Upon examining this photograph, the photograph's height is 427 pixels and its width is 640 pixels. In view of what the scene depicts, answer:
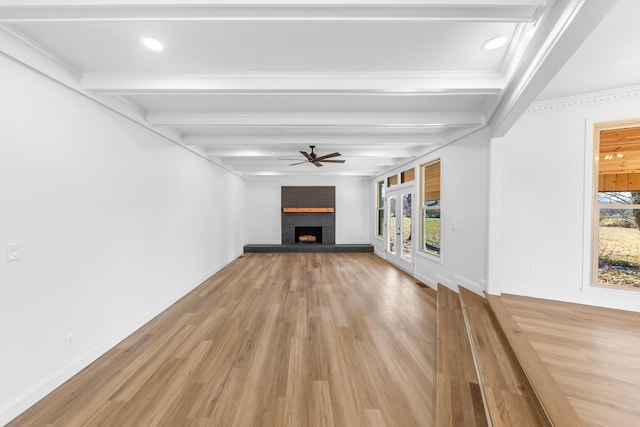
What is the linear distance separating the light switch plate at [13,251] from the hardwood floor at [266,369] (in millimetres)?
1073

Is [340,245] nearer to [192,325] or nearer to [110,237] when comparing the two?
[192,325]

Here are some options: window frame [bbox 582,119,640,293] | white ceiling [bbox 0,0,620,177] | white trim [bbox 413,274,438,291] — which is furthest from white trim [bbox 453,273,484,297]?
white ceiling [bbox 0,0,620,177]

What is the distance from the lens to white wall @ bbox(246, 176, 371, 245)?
8023mm

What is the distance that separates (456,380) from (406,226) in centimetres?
389

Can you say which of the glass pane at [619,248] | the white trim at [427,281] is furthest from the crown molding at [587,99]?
the white trim at [427,281]

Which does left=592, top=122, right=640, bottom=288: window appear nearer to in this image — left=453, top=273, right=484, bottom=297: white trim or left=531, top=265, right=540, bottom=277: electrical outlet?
left=531, top=265, right=540, bottom=277: electrical outlet

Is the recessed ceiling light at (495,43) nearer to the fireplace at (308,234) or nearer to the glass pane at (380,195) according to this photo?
the glass pane at (380,195)

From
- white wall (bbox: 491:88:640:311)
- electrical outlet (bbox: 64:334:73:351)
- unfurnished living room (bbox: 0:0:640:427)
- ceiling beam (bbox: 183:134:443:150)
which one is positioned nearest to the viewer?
unfurnished living room (bbox: 0:0:640:427)

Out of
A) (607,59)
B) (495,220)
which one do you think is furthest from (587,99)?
(495,220)

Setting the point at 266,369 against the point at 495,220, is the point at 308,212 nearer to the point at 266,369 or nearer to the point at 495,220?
the point at 495,220

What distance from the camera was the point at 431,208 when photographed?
437 cm

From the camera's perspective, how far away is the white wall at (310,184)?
8023mm

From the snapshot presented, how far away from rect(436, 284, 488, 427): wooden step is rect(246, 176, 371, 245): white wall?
546cm

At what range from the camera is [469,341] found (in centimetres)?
224
